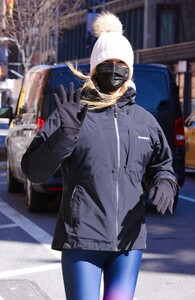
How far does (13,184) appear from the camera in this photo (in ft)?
42.6

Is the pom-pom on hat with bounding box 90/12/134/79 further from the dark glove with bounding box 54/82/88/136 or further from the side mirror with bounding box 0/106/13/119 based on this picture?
the side mirror with bounding box 0/106/13/119

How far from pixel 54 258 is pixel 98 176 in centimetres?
444

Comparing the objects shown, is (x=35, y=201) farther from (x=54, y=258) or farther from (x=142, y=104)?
(x=54, y=258)

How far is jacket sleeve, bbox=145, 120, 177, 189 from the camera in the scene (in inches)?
153

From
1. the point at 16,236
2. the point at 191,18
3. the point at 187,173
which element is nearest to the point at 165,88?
the point at 16,236

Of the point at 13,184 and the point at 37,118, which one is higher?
the point at 37,118

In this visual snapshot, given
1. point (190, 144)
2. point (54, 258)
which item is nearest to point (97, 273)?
point (54, 258)

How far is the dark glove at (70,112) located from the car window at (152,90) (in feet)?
23.6

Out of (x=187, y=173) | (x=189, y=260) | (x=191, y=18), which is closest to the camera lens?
(x=189, y=260)

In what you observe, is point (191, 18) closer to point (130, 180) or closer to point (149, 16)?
point (149, 16)

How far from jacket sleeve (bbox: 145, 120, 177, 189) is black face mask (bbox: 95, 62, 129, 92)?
286 millimetres

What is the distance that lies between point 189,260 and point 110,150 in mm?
4405

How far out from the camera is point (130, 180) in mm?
3715

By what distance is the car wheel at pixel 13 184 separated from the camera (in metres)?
12.9
